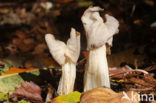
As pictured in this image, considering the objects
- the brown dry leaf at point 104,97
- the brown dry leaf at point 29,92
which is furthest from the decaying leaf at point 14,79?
the brown dry leaf at point 104,97

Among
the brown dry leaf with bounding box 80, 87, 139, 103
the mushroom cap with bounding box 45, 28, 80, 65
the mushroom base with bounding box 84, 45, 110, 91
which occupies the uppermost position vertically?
the mushroom cap with bounding box 45, 28, 80, 65

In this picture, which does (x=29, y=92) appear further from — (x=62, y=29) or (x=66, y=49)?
(x=62, y=29)

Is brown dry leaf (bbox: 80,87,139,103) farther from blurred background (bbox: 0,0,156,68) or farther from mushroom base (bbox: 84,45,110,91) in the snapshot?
blurred background (bbox: 0,0,156,68)

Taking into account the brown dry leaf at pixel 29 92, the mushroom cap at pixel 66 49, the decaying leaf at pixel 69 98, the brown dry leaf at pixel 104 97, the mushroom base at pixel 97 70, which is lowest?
the brown dry leaf at pixel 104 97

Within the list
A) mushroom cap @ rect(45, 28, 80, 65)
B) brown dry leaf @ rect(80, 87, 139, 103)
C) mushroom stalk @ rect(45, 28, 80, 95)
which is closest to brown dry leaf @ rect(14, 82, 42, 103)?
mushroom stalk @ rect(45, 28, 80, 95)

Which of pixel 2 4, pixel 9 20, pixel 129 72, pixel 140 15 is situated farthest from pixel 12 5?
pixel 129 72

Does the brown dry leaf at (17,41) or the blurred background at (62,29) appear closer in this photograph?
the blurred background at (62,29)

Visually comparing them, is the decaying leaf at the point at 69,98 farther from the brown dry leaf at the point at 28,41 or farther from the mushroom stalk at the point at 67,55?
the brown dry leaf at the point at 28,41

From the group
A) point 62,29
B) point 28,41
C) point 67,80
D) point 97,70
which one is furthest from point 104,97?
point 28,41
